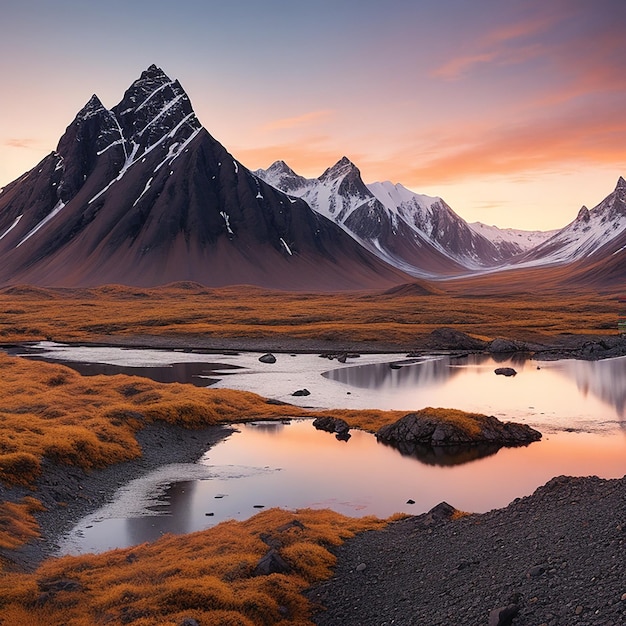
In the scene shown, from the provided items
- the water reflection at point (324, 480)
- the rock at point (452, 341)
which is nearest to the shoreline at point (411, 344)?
the rock at point (452, 341)

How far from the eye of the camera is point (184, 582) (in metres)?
23.8

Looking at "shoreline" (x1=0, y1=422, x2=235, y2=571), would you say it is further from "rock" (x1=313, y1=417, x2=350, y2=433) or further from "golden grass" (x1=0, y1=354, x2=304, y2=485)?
"rock" (x1=313, y1=417, x2=350, y2=433)

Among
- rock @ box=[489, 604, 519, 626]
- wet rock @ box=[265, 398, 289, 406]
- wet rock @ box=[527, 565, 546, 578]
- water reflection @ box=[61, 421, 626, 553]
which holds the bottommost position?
water reflection @ box=[61, 421, 626, 553]

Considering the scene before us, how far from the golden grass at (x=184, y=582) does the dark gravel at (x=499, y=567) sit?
3.80ft

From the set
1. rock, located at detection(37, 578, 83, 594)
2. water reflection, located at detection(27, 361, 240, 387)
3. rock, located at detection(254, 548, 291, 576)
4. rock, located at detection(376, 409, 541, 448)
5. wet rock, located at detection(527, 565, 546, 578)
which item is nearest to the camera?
wet rock, located at detection(527, 565, 546, 578)

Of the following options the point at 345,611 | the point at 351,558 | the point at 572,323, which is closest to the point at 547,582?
the point at 345,611

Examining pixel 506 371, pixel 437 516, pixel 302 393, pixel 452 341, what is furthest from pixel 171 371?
pixel 437 516

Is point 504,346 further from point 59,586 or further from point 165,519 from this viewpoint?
point 59,586

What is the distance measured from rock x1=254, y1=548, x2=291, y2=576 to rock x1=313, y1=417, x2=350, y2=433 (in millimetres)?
29346

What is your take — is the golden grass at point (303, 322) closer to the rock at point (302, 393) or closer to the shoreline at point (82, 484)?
the rock at point (302, 393)

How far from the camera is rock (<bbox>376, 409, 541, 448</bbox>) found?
5234 cm

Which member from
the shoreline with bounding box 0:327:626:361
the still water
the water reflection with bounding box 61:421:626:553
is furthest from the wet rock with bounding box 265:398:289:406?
the shoreline with bounding box 0:327:626:361

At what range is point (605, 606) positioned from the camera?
18.9 meters

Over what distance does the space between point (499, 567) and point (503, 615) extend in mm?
4064
